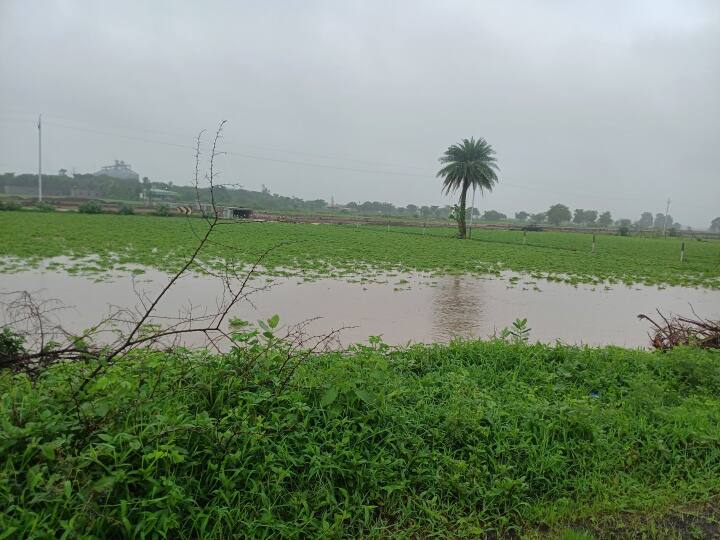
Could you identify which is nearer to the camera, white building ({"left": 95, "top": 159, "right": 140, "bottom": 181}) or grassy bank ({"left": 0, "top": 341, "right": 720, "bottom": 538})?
grassy bank ({"left": 0, "top": 341, "right": 720, "bottom": 538})

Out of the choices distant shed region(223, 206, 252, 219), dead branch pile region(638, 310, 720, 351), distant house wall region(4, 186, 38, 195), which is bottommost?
dead branch pile region(638, 310, 720, 351)

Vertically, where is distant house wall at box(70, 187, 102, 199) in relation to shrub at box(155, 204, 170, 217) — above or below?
above

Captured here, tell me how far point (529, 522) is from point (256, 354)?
219 cm

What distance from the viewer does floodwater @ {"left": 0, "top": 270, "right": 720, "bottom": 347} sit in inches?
303

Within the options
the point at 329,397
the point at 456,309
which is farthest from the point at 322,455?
the point at 456,309

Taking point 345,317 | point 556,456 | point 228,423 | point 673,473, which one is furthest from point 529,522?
point 345,317

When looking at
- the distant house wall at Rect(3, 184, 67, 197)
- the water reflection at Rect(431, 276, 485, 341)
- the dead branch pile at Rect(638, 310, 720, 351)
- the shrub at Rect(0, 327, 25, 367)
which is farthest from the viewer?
the distant house wall at Rect(3, 184, 67, 197)

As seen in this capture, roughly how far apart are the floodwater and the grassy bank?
3.60 m

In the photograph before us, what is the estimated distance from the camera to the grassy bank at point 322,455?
6.99ft

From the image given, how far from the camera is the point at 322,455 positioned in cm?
266

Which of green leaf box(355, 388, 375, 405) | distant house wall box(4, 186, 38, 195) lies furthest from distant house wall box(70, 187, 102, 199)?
green leaf box(355, 388, 375, 405)

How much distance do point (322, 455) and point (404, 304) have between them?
7303 mm

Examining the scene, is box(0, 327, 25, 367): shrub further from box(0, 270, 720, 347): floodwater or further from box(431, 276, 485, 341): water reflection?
box(431, 276, 485, 341): water reflection

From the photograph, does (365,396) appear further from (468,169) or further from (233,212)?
(468,169)
